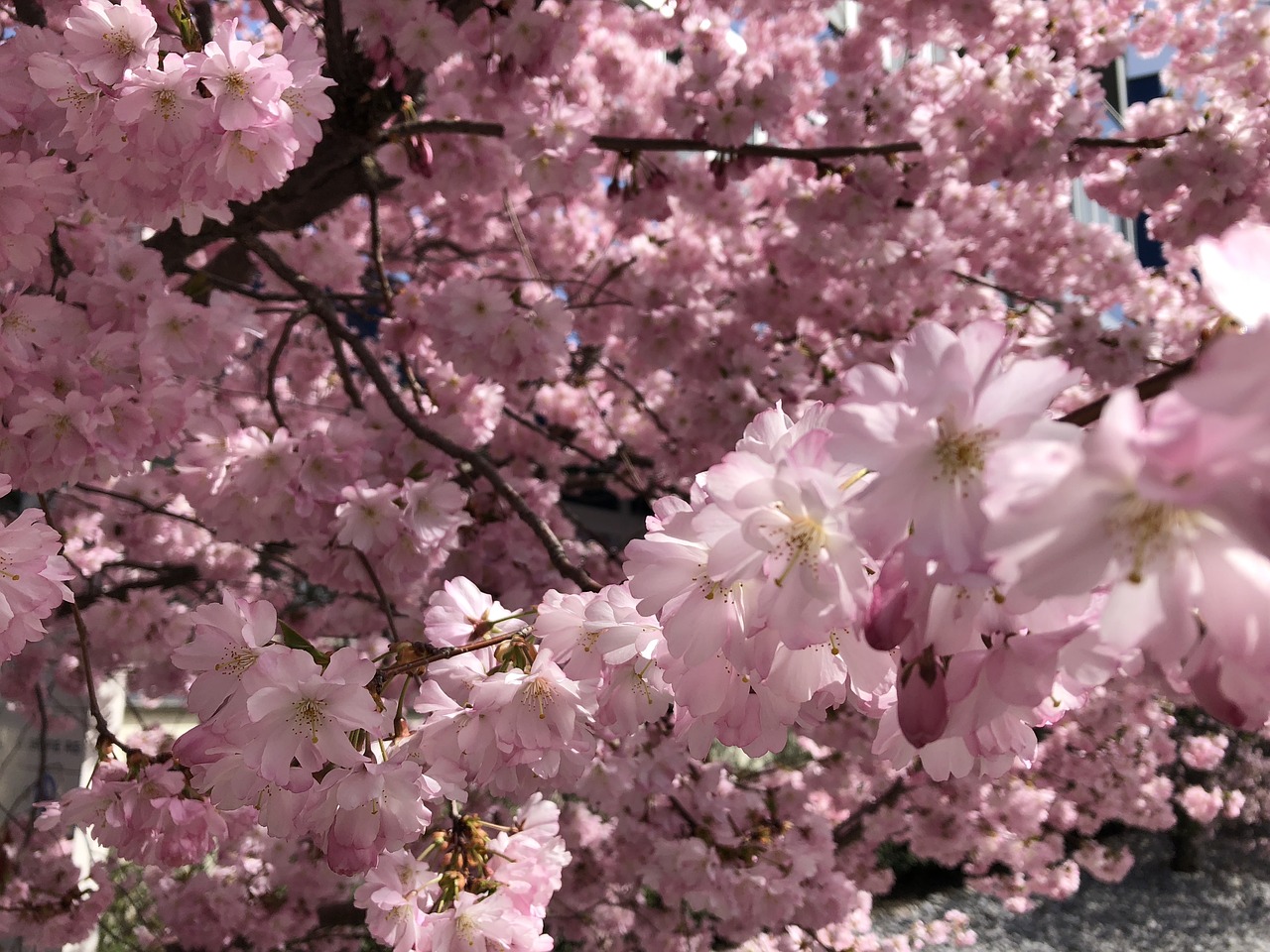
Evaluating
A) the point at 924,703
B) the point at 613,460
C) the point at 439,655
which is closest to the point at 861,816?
the point at 613,460

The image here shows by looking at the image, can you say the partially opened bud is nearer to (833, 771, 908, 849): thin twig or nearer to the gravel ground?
(833, 771, 908, 849): thin twig

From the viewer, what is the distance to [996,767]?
74 cm

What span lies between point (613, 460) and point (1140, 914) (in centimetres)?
542

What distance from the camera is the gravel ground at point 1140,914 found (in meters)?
6.02

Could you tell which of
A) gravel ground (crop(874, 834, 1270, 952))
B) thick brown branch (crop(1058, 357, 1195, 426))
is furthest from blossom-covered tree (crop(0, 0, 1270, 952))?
gravel ground (crop(874, 834, 1270, 952))

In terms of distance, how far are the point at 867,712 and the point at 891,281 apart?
8.76ft

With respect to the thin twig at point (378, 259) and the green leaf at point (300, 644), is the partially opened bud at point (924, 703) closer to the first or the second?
the green leaf at point (300, 644)

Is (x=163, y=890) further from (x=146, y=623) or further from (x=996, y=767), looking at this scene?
(x=996, y=767)

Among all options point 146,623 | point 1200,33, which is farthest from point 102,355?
point 1200,33

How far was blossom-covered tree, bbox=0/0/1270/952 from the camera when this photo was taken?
53cm

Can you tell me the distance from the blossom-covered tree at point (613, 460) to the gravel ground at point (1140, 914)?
132 cm

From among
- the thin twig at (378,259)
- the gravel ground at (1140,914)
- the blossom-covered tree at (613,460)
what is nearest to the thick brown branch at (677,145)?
the blossom-covered tree at (613,460)

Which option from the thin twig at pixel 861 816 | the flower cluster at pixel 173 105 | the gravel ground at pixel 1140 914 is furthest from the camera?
the gravel ground at pixel 1140 914

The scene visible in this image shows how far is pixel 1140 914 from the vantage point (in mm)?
6508
